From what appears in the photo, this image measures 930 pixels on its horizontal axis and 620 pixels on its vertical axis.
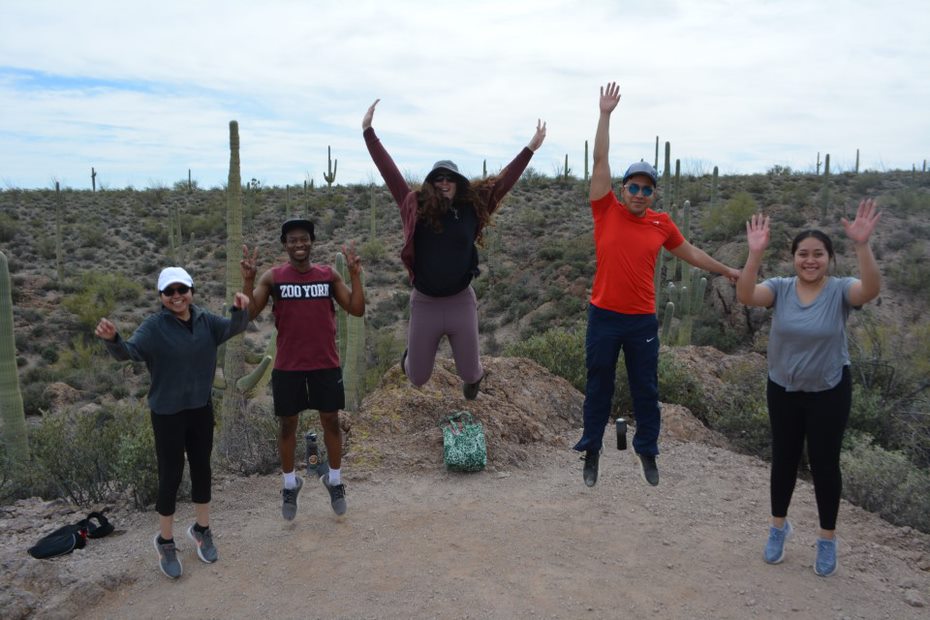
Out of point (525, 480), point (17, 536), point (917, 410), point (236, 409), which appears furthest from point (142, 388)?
point (917, 410)

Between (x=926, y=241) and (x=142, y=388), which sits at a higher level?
(x=926, y=241)

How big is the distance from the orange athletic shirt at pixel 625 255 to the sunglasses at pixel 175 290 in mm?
2918

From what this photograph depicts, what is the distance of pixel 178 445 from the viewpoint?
463 cm

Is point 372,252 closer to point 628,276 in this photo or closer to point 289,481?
point 289,481

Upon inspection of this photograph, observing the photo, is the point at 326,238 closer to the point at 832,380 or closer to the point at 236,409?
the point at 236,409

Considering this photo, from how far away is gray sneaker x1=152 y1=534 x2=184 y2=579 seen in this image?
4723 mm

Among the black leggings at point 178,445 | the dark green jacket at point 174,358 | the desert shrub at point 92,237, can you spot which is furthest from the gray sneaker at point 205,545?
the desert shrub at point 92,237

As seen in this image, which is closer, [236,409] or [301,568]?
[301,568]

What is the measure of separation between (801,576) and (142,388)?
17.3 m

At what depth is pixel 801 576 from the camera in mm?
4730

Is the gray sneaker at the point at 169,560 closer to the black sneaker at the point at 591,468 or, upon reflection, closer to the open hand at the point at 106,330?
the open hand at the point at 106,330

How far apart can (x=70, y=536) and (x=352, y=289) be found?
9.35 feet

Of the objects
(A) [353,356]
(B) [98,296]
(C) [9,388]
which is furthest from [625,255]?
(B) [98,296]

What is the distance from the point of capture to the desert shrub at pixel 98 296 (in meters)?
22.4
